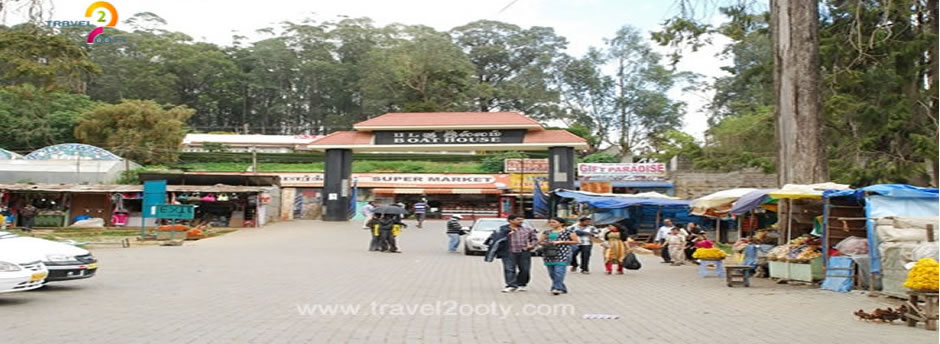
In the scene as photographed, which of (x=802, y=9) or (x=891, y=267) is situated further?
(x=802, y=9)

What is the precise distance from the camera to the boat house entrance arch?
38062 mm

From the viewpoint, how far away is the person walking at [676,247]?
20734mm

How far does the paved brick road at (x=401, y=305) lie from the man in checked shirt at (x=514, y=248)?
1.29ft

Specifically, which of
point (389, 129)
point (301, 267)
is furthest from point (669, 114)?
point (301, 267)

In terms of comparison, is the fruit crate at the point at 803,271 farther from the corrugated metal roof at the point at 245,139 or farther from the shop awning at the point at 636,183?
the corrugated metal roof at the point at 245,139

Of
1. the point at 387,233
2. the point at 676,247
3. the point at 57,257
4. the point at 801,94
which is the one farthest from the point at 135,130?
the point at 801,94

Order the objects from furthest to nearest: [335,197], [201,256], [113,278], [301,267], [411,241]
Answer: [335,197] < [411,241] < [201,256] < [301,267] < [113,278]

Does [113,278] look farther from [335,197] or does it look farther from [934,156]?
[335,197]

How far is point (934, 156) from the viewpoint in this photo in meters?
18.8

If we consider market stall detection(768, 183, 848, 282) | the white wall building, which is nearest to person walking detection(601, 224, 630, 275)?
market stall detection(768, 183, 848, 282)

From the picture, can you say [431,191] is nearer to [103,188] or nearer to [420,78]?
[103,188]

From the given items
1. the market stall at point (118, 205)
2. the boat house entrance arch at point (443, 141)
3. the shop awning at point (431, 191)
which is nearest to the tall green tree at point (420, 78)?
the shop awning at point (431, 191)

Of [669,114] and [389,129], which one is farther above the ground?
[669,114]

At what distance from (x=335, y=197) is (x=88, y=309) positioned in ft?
95.8
